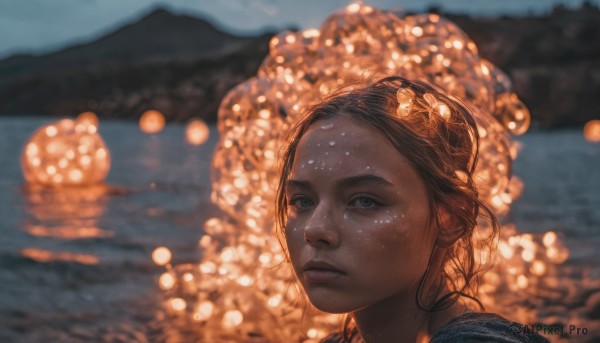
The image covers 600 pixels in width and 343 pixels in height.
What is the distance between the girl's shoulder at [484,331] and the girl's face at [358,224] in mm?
202

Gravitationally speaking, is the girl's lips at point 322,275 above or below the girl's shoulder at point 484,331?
above

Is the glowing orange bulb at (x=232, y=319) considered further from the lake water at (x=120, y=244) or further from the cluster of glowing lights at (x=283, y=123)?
the lake water at (x=120, y=244)

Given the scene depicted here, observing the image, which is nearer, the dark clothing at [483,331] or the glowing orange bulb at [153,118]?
the dark clothing at [483,331]

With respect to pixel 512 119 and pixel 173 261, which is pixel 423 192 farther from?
pixel 173 261

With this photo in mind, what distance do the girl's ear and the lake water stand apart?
217 centimetres

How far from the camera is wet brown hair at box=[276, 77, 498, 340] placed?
6.08ft

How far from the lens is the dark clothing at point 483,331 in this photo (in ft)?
5.13

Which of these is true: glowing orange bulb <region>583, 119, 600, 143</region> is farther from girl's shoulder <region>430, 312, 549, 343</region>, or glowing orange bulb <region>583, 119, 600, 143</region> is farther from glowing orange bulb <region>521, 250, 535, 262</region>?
girl's shoulder <region>430, 312, 549, 343</region>

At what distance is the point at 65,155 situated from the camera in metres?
9.40

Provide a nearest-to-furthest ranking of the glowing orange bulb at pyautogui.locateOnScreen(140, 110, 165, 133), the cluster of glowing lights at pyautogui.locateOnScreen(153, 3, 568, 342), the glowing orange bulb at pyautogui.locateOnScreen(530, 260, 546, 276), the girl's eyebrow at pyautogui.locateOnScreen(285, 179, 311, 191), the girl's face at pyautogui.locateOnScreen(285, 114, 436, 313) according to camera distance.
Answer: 1. the girl's face at pyautogui.locateOnScreen(285, 114, 436, 313)
2. the girl's eyebrow at pyautogui.locateOnScreen(285, 179, 311, 191)
3. the cluster of glowing lights at pyautogui.locateOnScreen(153, 3, 568, 342)
4. the glowing orange bulb at pyautogui.locateOnScreen(530, 260, 546, 276)
5. the glowing orange bulb at pyautogui.locateOnScreen(140, 110, 165, 133)

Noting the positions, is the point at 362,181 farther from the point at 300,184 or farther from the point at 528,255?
the point at 528,255

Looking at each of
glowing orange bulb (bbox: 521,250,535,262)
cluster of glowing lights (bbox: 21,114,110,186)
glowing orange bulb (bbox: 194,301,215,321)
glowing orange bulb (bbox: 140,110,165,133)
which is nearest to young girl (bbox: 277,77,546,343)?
glowing orange bulb (bbox: 194,301,215,321)

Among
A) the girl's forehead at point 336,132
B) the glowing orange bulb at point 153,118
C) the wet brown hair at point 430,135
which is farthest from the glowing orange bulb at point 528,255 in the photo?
the glowing orange bulb at point 153,118

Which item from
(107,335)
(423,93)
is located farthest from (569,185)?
(423,93)
